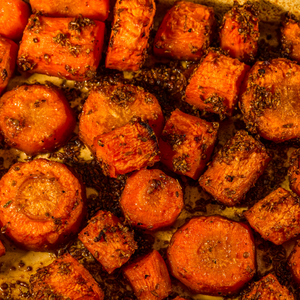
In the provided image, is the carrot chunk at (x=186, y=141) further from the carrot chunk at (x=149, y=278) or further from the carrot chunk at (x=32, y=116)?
the carrot chunk at (x=32, y=116)

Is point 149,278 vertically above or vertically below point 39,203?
below

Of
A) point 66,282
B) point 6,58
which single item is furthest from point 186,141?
point 6,58

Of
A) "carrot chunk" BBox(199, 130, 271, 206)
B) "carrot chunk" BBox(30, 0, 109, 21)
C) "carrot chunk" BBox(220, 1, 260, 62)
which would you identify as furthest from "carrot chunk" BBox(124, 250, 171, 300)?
"carrot chunk" BBox(30, 0, 109, 21)

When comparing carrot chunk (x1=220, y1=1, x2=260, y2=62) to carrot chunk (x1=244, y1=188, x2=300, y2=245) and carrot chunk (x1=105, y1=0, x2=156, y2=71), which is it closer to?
carrot chunk (x1=105, y1=0, x2=156, y2=71)

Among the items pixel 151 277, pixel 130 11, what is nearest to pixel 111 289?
pixel 151 277

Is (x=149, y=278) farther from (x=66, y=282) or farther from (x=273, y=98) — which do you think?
(x=273, y=98)
